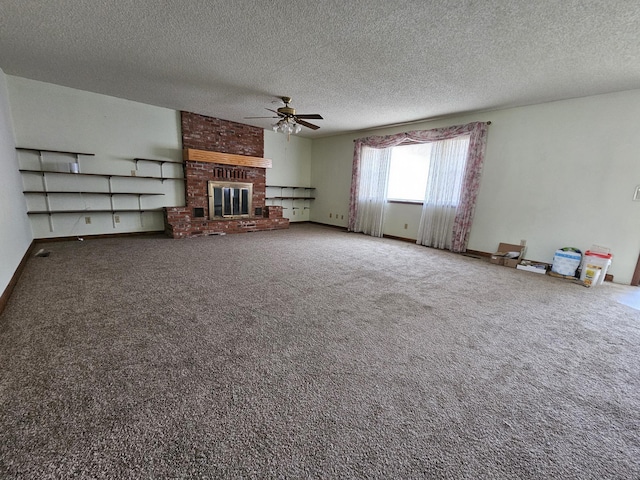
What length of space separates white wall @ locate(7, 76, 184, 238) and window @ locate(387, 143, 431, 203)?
456cm

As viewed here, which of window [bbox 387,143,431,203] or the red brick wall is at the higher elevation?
the red brick wall

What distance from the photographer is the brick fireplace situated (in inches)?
204

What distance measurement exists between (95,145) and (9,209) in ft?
7.04

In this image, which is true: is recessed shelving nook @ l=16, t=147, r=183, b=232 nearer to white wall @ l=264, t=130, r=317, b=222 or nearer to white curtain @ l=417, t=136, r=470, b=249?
white wall @ l=264, t=130, r=317, b=222

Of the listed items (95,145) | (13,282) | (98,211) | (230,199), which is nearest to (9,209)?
(13,282)

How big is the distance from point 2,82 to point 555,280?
7.79 m

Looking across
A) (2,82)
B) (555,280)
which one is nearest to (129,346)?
(2,82)

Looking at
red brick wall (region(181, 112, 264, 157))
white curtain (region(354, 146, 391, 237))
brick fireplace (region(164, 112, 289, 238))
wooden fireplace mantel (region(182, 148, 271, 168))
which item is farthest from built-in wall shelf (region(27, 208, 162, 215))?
white curtain (region(354, 146, 391, 237))

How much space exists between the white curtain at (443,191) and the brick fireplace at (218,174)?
136 inches

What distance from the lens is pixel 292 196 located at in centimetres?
744

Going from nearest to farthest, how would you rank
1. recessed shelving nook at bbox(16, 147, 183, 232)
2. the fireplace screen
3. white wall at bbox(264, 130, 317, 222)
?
recessed shelving nook at bbox(16, 147, 183, 232)
the fireplace screen
white wall at bbox(264, 130, 317, 222)

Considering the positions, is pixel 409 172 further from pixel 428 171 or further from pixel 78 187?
pixel 78 187

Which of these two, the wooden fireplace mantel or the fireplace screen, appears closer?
the wooden fireplace mantel

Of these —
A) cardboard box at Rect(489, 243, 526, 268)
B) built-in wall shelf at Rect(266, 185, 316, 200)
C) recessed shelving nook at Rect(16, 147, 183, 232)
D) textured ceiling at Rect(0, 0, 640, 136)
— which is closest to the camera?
textured ceiling at Rect(0, 0, 640, 136)
